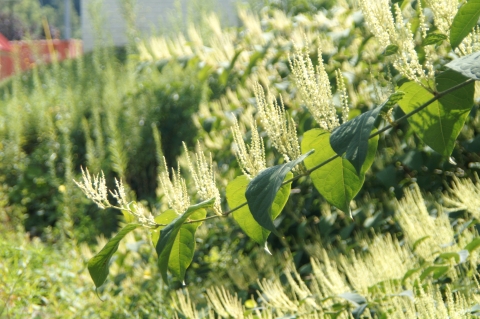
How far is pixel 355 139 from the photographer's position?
3.40 feet

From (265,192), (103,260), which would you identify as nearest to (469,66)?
(265,192)

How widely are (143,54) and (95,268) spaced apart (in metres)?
3.84

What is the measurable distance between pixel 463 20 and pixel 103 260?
31.0 inches

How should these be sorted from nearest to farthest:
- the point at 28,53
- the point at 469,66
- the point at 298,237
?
1. the point at 469,66
2. the point at 298,237
3. the point at 28,53

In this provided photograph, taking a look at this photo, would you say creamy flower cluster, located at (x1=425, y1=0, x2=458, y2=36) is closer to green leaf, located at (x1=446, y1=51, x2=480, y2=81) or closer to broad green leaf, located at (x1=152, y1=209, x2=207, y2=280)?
green leaf, located at (x1=446, y1=51, x2=480, y2=81)

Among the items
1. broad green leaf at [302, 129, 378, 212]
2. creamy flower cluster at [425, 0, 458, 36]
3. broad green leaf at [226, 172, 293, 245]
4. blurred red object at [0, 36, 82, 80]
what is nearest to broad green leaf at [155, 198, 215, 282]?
broad green leaf at [226, 172, 293, 245]

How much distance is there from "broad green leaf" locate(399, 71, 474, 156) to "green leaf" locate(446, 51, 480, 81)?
174 millimetres

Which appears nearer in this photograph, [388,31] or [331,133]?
[331,133]

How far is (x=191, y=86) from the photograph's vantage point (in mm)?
7109

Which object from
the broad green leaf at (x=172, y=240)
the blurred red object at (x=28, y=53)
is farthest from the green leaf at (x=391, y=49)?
the blurred red object at (x=28, y=53)

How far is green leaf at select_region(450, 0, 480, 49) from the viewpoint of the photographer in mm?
1149

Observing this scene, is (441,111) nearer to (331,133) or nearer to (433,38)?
(433,38)

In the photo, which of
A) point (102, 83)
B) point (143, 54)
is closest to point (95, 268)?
point (143, 54)

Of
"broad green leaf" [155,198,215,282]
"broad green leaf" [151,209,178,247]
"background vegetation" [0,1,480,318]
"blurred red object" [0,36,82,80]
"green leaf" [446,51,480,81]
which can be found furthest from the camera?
"blurred red object" [0,36,82,80]
